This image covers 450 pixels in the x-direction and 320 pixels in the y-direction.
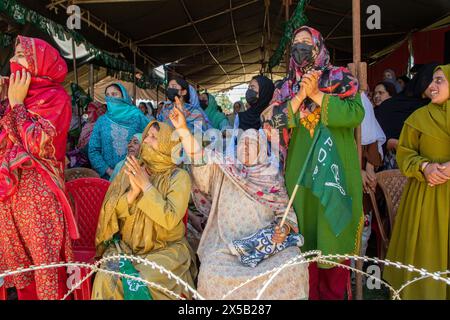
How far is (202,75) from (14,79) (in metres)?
12.3

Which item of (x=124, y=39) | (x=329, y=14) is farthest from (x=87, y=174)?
(x=329, y=14)

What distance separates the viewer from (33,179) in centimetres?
207

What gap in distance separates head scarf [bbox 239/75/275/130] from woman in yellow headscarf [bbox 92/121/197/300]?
33.8 inches

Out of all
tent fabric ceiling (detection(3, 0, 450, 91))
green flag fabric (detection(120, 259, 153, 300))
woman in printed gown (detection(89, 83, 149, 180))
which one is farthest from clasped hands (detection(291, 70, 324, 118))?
tent fabric ceiling (detection(3, 0, 450, 91))

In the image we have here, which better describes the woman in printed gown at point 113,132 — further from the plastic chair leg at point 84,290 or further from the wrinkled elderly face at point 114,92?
the plastic chair leg at point 84,290

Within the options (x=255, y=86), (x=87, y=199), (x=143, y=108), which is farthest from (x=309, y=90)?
(x=143, y=108)

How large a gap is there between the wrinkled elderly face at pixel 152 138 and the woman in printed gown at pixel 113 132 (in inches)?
49.2

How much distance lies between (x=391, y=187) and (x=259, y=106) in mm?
1135

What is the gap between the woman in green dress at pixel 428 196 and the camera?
7.39 ft

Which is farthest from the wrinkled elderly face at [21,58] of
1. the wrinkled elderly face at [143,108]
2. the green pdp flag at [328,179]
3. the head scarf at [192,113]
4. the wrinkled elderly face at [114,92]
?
the wrinkled elderly face at [143,108]

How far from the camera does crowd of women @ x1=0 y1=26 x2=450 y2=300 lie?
6.60ft
